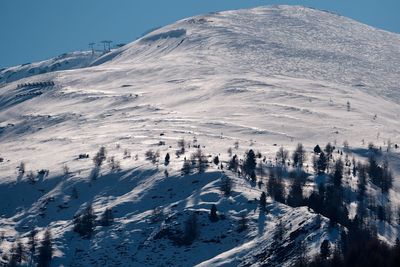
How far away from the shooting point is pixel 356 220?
107188mm

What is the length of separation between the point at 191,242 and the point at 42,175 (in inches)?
1588

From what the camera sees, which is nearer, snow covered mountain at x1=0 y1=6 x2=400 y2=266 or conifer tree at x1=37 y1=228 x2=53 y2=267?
snow covered mountain at x1=0 y1=6 x2=400 y2=266

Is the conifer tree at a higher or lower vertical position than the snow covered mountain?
lower

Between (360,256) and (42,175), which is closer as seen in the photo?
(360,256)

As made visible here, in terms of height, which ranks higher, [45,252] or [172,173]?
[172,173]

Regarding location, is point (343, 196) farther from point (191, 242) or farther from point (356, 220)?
point (191, 242)

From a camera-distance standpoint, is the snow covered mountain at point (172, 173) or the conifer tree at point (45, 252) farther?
the conifer tree at point (45, 252)

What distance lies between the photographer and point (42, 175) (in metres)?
137

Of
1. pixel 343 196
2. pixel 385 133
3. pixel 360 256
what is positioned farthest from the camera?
pixel 385 133

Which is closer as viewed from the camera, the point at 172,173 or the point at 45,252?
the point at 45,252

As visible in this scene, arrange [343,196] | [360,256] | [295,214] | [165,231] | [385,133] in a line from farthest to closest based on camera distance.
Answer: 1. [385,133]
2. [343,196]
3. [165,231]
4. [295,214]
5. [360,256]

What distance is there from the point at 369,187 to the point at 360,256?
144 ft

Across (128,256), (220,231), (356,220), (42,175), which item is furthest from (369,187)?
(42,175)

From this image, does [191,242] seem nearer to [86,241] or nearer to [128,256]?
[128,256]
